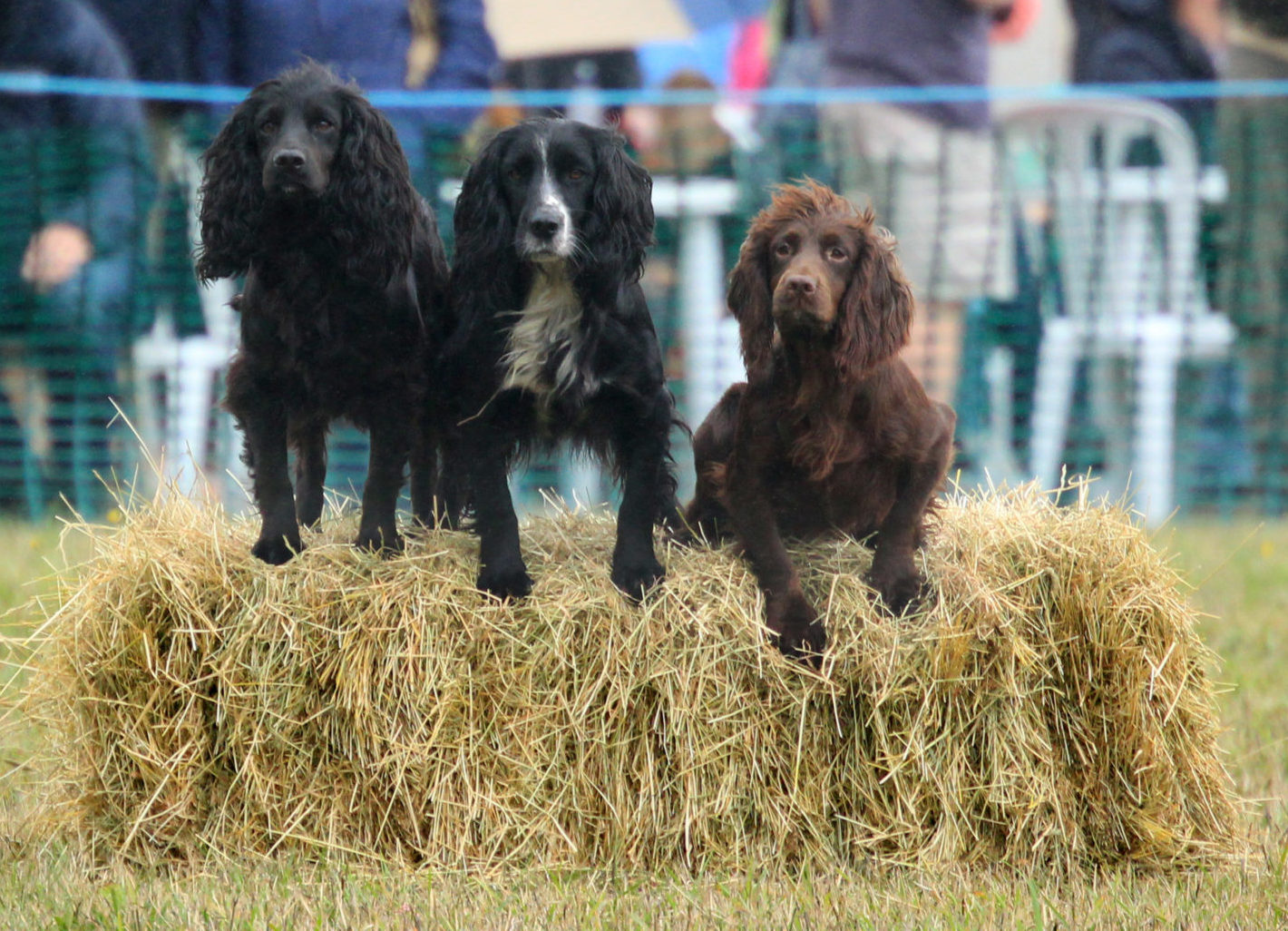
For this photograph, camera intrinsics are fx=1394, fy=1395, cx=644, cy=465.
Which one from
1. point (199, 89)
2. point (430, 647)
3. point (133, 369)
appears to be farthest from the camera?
point (133, 369)

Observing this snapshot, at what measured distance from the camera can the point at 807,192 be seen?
10.8ft

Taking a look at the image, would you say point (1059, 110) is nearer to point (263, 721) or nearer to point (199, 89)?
point (199, 89)

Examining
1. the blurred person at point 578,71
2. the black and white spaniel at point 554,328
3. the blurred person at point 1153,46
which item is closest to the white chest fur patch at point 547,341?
the black and white spaniel at point 554,328

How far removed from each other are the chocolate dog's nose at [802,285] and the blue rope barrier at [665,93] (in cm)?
448

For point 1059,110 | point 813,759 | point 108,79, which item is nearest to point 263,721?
point 813,759

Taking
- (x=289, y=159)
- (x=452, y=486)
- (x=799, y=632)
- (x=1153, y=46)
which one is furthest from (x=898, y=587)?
(x=1153, y=46)

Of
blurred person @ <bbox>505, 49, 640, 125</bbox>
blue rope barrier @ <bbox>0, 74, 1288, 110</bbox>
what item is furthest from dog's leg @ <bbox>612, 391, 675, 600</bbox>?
blurred person @ <bbox>505, 49, 640, 125</bbox>

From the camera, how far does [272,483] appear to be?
11.1 ft

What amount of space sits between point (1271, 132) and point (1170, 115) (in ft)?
2.62

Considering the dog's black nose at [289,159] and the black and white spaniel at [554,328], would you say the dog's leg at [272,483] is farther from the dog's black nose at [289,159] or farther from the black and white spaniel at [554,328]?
the dog's black nose at [289,159]

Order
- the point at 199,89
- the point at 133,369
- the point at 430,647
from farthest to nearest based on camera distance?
the point at 133,369 → the point at 199,89 → the point at 430,647

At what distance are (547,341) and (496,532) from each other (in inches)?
18.2

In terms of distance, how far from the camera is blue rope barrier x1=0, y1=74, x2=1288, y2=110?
730 cm

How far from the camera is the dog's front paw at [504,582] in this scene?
3.23m
